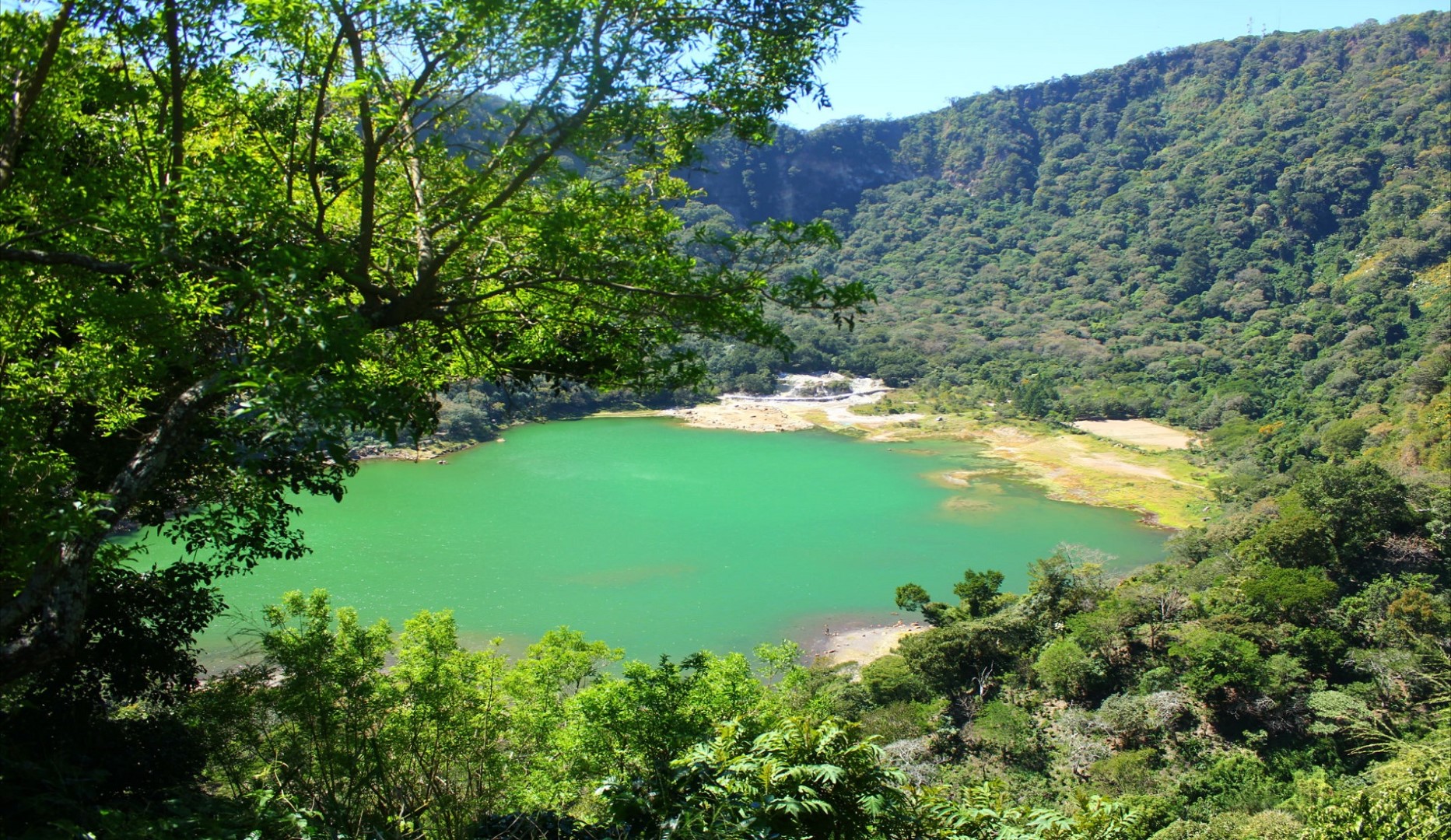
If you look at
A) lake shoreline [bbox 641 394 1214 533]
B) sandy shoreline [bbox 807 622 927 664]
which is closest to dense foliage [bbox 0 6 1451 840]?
sandy shoreline [bbox 807 622 927 664]

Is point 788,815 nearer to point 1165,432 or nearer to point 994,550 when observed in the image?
point 994,550

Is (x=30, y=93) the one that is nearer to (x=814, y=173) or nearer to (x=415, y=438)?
(x=415, y=438)

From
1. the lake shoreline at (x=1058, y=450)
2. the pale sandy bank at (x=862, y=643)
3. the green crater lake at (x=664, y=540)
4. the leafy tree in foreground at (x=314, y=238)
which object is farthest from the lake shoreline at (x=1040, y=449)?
the leafy tree in foreground at (x=314, y=238)

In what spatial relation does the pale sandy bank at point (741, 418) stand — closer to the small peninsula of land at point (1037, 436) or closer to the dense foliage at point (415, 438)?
the small peninsula of land at point (1037, 436)

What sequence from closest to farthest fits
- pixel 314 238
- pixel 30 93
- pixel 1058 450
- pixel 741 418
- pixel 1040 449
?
pixel 30 93 < pixel 314 238 < pixel 1058 450 < pixel 1040 449 < pixel 741 418

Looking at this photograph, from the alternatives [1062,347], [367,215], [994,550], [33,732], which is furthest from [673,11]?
[1062,347]

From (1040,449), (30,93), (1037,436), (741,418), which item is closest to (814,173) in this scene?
(741,418)
